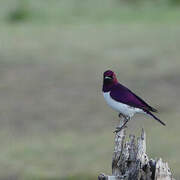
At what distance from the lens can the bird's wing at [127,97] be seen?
8.78m

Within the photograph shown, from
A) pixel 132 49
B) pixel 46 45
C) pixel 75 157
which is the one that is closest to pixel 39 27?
pixel 46 45

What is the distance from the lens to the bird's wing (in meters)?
8.78

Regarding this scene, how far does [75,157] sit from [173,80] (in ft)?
15.7

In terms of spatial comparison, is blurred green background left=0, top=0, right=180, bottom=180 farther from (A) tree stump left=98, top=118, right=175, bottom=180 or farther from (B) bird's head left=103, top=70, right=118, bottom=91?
(A) tree stump left=98, top=118, right=175, bottom=180

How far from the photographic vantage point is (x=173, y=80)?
1866 centimetres

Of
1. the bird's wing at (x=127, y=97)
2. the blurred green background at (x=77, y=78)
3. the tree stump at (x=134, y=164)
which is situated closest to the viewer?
the tree stump at (x=134, y=164)

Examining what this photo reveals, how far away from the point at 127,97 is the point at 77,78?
10298 millimetres

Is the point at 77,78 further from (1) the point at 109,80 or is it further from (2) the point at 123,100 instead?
(2) the point at 123,100

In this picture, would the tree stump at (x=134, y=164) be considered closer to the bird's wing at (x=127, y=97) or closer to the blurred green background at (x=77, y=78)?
the bird's wing at (x=127, y=97)

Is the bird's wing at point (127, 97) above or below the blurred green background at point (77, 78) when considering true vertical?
below

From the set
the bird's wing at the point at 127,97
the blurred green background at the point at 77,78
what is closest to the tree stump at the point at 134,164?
the bird's wing at the point at 127,97

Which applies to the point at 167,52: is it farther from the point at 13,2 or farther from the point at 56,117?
the point at 13,2

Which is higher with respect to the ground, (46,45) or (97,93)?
(46,45)

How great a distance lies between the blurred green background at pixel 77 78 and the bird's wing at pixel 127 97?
4284 millimetres
